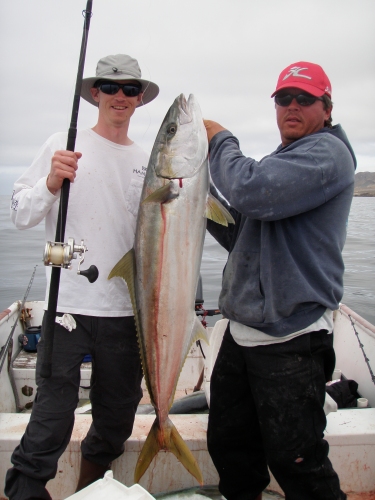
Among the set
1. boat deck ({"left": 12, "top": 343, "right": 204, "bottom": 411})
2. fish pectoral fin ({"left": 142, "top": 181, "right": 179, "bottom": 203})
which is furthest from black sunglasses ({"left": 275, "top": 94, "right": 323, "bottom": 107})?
boat deck ({"left": 12, "top": 343, "right": 204, "bottom": 411})

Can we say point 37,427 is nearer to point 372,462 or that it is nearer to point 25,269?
point 372,462

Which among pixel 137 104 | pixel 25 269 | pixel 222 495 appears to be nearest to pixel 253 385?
pixel 222 495

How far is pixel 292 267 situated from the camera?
229cm

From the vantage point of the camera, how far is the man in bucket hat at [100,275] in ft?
8.39

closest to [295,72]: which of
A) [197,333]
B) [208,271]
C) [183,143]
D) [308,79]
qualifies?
[308,79]

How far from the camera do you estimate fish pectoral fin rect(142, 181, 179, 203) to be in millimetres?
2347

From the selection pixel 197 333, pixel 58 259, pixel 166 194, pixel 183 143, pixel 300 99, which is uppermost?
pixel 300 99

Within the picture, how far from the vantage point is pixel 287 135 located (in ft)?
8.18

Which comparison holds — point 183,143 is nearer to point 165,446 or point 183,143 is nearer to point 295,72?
point 295,72

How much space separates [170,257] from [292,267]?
2.17 feet

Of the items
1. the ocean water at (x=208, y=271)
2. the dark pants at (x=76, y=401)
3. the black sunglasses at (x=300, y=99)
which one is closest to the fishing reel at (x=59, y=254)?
the dark pants at (x=76, y=401)

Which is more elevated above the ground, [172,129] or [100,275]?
[172,129]

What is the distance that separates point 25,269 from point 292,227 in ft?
43.3

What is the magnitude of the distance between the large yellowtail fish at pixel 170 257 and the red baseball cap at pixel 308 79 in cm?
55
